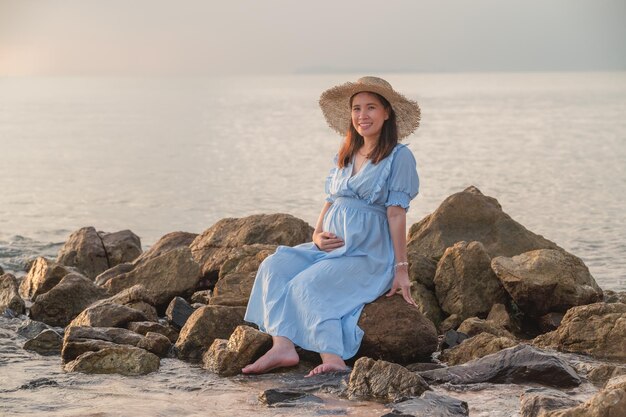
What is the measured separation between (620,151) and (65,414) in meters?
33.5

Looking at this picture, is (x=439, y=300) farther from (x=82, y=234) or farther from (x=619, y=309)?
(x=82, y=234)

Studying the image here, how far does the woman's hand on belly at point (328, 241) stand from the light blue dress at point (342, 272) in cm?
6

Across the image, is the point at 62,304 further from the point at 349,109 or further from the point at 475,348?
the point at 475,348

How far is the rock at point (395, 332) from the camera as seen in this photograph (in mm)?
7781

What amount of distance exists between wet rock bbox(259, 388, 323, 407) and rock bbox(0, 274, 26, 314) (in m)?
3.89

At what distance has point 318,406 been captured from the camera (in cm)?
682

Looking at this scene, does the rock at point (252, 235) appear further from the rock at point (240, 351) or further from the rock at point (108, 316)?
the rock at point (240, 351)

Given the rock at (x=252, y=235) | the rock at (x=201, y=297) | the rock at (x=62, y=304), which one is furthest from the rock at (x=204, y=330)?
the rock at (x=252, y=235)

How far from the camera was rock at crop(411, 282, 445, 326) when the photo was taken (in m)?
9.34

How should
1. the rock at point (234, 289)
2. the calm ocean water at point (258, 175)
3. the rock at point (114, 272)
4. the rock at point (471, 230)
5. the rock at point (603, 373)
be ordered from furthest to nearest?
1. the calm ocean water at point (258, 175)
2. the rock at point (114, 272)
3. the rock at point (471, 230)
4. the rock at point (234, 289)
5. the rock at point (603, 373)

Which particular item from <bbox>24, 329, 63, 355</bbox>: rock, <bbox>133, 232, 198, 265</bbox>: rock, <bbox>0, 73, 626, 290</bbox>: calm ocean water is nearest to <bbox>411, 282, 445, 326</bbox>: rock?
<bbox>24, 329, 63, 355</bbox>: rock

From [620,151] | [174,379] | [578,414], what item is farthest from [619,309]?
[620,151]

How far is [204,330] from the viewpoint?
27.2ft

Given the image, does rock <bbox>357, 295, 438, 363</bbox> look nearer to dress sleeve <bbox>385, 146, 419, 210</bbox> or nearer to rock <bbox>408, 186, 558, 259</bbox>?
dress sleeve <bbox>385, 146, 419, 210</bbox>
